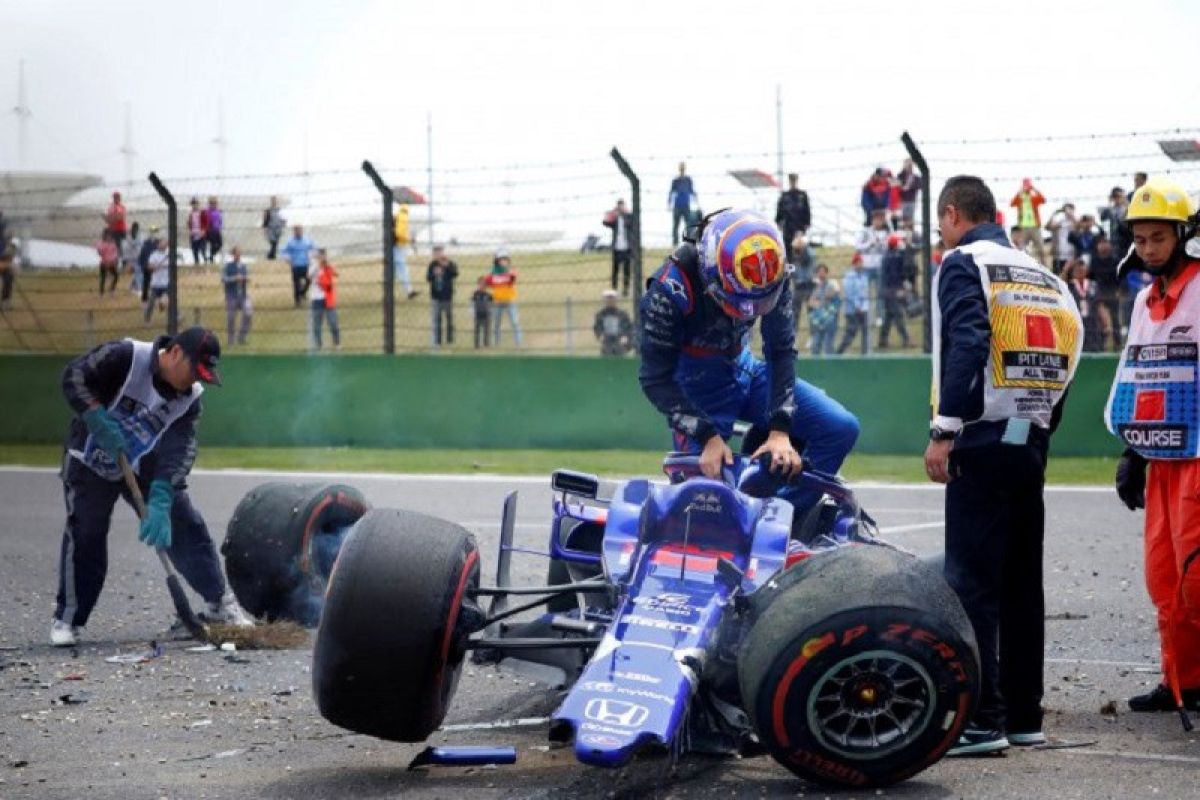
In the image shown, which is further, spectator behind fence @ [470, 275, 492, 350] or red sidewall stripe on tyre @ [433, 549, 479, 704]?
spectator behind fence @ [470, 275, 492, 350]

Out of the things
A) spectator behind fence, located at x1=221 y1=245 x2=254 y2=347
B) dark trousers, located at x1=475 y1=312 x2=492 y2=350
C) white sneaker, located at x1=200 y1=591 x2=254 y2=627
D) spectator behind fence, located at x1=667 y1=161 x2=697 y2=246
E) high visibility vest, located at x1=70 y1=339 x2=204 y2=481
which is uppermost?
spectator behind fence, located at x1=667 y1=161 x2=697 y2=246

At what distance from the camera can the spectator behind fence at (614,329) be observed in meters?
19.6

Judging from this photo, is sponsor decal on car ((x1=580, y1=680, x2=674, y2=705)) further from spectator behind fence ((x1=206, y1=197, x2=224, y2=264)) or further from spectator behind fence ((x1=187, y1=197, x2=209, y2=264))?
spectator behind fence ((x1=206, y1=197, x2=224, y2=264))

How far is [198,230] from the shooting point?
20.4m

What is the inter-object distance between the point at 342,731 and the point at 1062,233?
13.9 metres

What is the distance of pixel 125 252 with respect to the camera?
20.7 metres

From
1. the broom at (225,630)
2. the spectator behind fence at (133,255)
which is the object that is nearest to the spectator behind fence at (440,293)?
the spectator behind fence at (133,255)

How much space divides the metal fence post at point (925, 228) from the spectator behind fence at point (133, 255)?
8833mm

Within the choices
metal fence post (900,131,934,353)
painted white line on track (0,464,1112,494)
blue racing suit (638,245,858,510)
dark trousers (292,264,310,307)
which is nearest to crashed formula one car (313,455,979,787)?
blue racing suit (638,245,858,510)

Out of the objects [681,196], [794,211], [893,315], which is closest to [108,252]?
[681,196]

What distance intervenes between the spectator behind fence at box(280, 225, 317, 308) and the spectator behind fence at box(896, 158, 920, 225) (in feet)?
26.2

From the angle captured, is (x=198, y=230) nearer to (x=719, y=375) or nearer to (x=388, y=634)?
(x=719, y=375)

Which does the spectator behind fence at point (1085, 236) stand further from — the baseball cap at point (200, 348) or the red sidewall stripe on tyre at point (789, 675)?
the red sidewall stripe on tyre at point (789, 675)

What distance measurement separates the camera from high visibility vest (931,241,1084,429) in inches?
243
